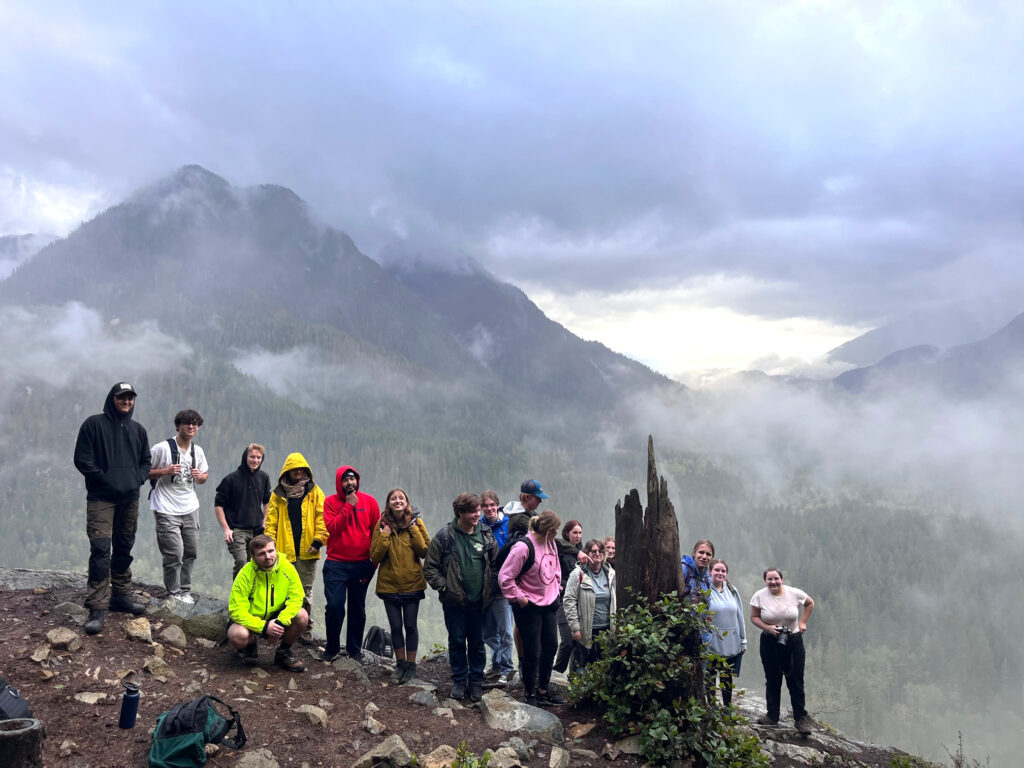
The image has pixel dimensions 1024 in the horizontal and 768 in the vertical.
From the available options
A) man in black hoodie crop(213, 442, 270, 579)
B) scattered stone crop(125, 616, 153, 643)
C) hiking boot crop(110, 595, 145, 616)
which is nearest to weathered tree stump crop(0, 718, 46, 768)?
scattered stone crop(125, 616, 153, 643)

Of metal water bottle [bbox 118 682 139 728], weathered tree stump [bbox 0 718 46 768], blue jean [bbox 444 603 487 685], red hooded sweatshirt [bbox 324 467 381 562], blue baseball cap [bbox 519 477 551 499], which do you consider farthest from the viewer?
blue baseball cap [bbox 519 477 551 499]

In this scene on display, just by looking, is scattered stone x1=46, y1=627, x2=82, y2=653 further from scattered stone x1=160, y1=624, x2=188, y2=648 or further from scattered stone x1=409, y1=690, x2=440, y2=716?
scattered stone x1=409, y1=690, x2=440, y2=716

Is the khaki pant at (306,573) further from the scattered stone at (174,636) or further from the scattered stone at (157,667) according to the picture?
the scattered stone at (157,667)

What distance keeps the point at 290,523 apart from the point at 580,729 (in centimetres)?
473

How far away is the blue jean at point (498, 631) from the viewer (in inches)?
405

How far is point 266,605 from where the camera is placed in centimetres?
848

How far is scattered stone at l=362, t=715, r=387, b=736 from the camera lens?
7555mm

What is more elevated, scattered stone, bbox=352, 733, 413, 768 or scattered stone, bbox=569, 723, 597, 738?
scattered stone, bbox=352, 733, 413, 768

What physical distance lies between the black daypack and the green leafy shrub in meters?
6.10

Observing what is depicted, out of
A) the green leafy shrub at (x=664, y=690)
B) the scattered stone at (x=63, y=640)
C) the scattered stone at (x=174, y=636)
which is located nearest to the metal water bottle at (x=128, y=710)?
the scattered stone at (x=63, y=640)

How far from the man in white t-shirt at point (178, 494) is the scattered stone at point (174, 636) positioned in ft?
2.17

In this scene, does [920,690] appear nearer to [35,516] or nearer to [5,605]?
[5,605]

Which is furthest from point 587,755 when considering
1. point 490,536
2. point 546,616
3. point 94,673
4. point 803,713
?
point 94,673

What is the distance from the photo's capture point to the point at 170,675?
26.1 feet
